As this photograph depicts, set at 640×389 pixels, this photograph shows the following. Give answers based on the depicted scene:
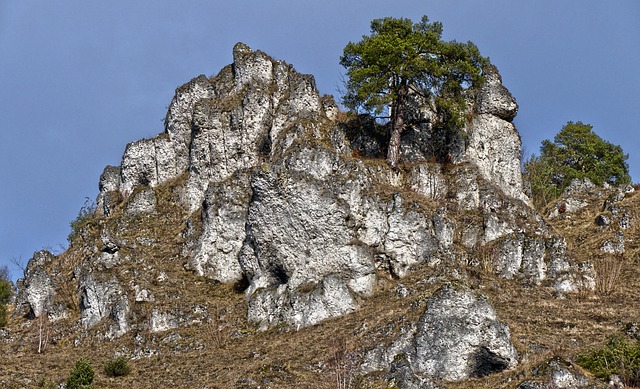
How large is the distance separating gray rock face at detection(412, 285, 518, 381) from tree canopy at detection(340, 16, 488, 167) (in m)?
15.7

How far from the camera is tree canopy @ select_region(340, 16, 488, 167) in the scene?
51219 millimetres

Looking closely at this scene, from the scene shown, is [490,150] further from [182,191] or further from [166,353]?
[166,353]

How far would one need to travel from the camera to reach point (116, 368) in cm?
4016

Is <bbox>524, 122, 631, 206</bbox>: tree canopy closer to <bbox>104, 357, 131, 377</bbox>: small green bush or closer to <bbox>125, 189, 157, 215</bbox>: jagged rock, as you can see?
<bbox>125, 189, 157, 215</bbox>: jagged rock

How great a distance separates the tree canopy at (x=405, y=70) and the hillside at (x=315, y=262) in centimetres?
163

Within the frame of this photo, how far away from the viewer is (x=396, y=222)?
46062 mm

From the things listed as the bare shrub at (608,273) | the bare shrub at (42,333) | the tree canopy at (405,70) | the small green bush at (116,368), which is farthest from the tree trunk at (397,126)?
the bare shrub at (42,333)

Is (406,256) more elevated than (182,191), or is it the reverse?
(182,191)

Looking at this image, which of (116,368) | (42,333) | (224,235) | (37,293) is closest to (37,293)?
(37,293)

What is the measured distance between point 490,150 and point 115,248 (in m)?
22.7

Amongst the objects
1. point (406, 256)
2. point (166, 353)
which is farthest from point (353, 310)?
point (166, 353)

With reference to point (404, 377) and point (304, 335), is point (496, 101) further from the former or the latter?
point (404, 377)

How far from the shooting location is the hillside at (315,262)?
120 feet

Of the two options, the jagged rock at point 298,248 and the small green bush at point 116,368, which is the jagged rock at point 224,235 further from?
the small green bush at point 116,368
